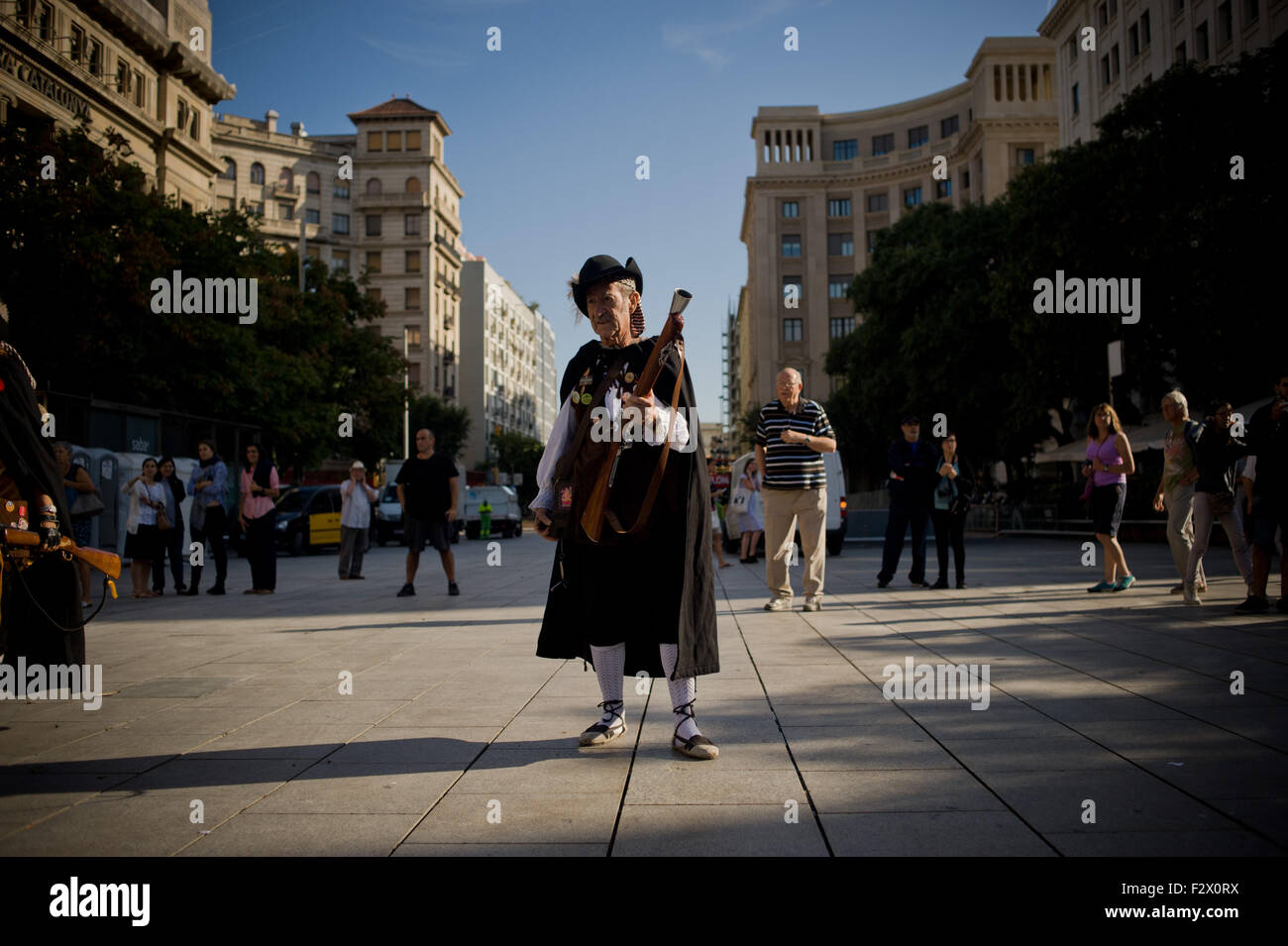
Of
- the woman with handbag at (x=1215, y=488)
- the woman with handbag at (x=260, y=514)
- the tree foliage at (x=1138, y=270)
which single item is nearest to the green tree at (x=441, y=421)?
the tree foliage at (x=1138, y=270)

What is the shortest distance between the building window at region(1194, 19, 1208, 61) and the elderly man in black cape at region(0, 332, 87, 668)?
4712 cm

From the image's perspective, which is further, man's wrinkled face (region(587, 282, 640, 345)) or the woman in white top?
the woman in white top

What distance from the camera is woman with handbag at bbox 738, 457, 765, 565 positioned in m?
17.2

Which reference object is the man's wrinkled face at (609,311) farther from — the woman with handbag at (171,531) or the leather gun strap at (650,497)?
the woman with handbag at (171,531)

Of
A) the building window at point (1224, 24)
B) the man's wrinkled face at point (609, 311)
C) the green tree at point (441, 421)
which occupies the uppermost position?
the building window at point (1224, 24)

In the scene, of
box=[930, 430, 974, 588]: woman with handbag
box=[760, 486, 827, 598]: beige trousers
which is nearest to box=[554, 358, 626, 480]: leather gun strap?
box=[760, 486, 827, 598]: beige trousers

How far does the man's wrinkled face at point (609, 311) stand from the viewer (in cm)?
431

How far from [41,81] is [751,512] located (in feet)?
102

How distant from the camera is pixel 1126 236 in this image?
85.7 feet

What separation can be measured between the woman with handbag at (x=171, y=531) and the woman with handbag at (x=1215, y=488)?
11.5m

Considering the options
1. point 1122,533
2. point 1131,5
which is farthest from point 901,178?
point 1122,533

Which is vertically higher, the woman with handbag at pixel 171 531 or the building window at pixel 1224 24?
the building window at pixel 1224 24

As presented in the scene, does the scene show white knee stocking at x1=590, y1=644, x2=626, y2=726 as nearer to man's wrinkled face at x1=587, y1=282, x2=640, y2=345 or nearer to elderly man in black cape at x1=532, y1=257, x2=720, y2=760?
elderly man in black cape at x1=532, y1=257, x2=720, y2=760

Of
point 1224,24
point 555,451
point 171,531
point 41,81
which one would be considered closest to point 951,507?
point 555,451
